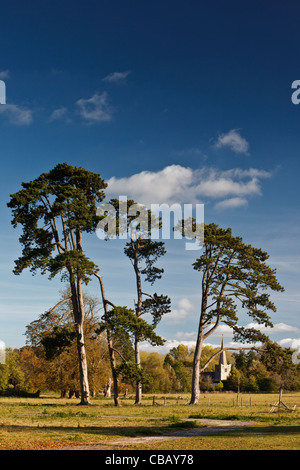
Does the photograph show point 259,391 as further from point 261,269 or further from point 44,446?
point 44,446

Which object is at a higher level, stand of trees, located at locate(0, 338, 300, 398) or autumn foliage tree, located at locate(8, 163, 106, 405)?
autumn foliage tree, located at locate(8, 163, 106, 405)

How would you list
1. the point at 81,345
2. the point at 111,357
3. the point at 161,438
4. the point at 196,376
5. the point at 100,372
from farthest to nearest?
the point at 100,372
the point at 196,376
the point at 81,345
the point at 111,357
the point at 161,438

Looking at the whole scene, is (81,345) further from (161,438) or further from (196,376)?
(161,438)

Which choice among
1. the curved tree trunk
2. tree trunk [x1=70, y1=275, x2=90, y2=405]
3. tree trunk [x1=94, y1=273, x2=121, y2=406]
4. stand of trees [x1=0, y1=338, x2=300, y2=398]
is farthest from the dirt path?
the curved tree trunk

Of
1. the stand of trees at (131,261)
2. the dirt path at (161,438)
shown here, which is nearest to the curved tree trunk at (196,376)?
the stand of trees at (131,261)

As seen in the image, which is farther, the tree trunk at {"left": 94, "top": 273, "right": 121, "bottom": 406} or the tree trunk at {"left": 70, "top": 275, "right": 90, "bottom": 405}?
the tree trunk at {"left": 70, "top": 275, "right": 90, "bottom": 405}

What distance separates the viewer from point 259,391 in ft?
255

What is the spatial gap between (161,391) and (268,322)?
5040cm

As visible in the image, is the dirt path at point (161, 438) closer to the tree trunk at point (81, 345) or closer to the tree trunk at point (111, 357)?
the tree trunk at point (111, 357)

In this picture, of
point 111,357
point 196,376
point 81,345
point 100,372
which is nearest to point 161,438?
point 111,357

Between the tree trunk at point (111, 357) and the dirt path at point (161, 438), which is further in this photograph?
the tree trunk at point (111, 357)

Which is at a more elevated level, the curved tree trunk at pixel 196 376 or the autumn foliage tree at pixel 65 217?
the autumn foliage tree at pixel 65 217

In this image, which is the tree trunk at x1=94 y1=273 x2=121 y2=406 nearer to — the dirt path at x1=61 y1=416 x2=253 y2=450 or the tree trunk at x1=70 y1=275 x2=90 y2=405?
the tree trunk at x1=70 y1=275 x2=90 y2=405
